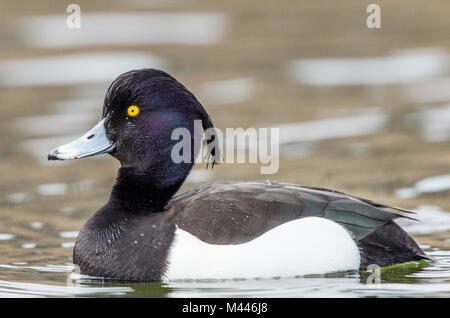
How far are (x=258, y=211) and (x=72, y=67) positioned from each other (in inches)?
311

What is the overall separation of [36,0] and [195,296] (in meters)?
12.1

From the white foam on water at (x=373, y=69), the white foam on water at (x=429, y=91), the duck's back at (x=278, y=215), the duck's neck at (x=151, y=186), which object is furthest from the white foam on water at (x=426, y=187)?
the white foam on water at (x=373, y=69)

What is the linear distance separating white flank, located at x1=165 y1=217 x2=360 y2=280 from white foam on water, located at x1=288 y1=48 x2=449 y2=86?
6.51m

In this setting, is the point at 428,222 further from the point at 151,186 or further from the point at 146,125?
the point at 146,125

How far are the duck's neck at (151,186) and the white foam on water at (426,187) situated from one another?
2.82m

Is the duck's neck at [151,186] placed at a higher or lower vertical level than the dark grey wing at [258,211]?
higher

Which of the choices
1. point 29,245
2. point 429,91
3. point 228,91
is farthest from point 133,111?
point 429,91

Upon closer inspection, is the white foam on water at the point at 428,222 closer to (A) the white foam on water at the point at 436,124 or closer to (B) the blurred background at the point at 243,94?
(B) the blurred background at the point at 243,94

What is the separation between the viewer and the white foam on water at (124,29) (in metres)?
16.1

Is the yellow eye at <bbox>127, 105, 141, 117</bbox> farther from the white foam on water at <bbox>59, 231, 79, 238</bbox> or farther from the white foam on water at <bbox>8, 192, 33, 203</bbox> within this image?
the white foam on water at <bbox>8, 192, 33, 203</bbox>

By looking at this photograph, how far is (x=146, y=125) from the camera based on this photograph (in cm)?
786

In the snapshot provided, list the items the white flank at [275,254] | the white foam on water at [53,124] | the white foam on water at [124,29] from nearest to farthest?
the white flank at [275,254]
the white foam on water at [53,124]
the white foam on water at [124,29]

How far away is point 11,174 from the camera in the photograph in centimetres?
1095

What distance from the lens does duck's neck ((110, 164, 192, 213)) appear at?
25.9 ft
